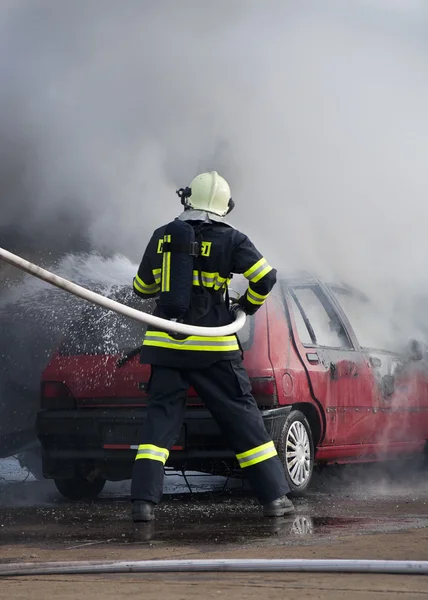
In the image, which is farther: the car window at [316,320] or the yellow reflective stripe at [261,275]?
the car window at [316,320]

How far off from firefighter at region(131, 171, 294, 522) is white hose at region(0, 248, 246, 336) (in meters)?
0.11

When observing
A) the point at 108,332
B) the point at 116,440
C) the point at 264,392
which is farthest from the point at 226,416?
the point at 108,332

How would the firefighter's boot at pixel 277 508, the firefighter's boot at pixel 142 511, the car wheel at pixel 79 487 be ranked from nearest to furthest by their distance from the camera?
the firefighter's boot at pixel 142 511
the firefighter's boot at pixel 277 508
the car wheel at pixel 79 487

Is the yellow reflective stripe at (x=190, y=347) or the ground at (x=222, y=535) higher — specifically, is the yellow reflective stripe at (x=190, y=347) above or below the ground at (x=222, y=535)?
above

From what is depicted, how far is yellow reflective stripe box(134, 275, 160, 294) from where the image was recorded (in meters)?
6.38

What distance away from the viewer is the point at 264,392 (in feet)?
22.4

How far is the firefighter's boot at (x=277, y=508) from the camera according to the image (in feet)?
19.7

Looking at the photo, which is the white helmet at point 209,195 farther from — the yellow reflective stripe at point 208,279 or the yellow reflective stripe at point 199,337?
the yellow reflective stripe at point 199,337

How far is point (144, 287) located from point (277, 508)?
1.44m

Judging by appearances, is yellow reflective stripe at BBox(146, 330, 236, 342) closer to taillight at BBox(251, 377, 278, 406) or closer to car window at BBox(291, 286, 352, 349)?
taillight at BBox(251, 377, 278, 406)

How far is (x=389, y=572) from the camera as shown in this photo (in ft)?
12.6

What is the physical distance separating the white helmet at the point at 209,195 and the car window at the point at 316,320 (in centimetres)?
134

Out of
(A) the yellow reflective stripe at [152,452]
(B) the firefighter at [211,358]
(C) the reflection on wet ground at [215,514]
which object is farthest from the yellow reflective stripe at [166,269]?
(C) the reflection on wet ground at [215,514]

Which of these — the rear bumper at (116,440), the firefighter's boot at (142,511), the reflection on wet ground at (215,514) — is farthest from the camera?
the rear bumper at (116,440)
